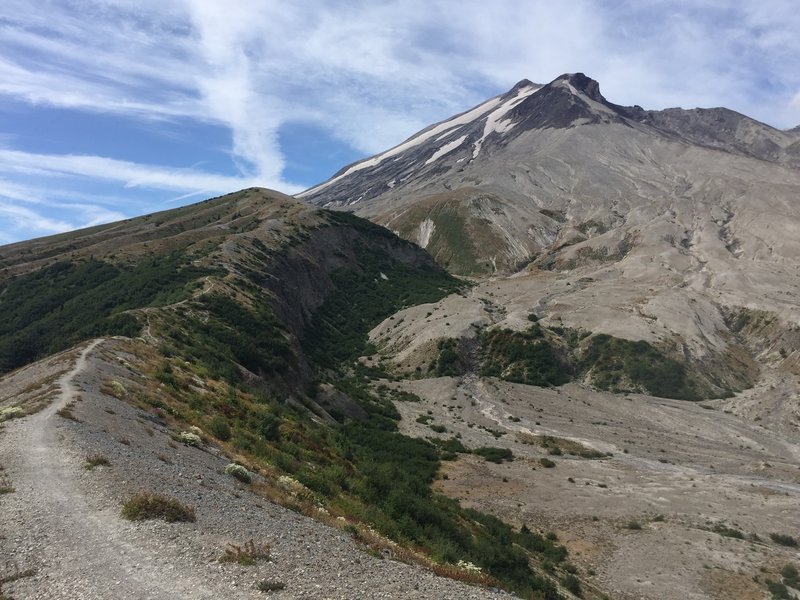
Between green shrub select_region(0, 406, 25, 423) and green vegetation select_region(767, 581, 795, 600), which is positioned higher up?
green shrub select_region(0, 406, 25, 423)

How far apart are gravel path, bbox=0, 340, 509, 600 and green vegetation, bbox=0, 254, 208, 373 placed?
22782mm

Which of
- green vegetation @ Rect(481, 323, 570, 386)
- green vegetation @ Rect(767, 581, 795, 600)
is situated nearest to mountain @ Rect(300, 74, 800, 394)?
green vegetation @ Rect(481, 323, 570, 386)

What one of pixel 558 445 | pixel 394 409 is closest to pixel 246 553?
Result: pixel 558 445

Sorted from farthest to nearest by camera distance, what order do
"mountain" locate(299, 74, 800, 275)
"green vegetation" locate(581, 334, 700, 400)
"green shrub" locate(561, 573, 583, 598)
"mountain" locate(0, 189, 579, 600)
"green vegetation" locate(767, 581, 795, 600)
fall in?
"mountain" locate(299, 74, 800, 275) < "green vegetation" locate(581, 334, 700, 400) < "green vegetation" locate(767, 581, 795, 600) < "green shrub" locate(561, 573, 583, 598) < "mountain" locate(0, 189, 579, 600)

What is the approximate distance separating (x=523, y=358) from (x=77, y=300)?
185ft

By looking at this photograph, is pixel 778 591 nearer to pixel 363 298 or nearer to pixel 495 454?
pixel 495 454

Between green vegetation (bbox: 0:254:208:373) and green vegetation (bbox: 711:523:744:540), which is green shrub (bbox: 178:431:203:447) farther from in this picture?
green vegetation (bbox: 711:523:744:540)

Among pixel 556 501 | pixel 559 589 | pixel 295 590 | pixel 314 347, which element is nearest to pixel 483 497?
pixel 556 501

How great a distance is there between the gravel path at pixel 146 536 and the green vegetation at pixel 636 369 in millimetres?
59059

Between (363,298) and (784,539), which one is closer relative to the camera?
(784,539)

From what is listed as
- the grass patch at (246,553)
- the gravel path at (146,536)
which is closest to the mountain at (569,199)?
the gravel path at (146,536)

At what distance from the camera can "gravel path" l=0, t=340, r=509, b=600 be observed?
852 centimetres

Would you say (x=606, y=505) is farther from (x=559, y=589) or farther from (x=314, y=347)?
(x=314, y=347)

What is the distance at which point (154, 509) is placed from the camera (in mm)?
10727
